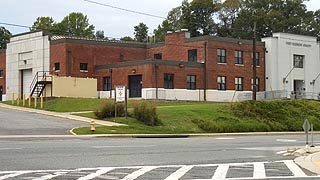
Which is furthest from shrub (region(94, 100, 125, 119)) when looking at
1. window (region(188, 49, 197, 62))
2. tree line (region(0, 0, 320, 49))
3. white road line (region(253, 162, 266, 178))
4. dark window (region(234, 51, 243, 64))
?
tree line (region(0, 0, 320, 49))

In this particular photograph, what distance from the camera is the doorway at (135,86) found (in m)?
61.8

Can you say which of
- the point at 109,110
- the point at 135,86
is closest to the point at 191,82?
the point at 135,86

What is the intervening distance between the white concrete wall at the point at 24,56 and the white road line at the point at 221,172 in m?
54.3

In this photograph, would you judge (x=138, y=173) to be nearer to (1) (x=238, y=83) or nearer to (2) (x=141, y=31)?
(1) (x=238, y=83)

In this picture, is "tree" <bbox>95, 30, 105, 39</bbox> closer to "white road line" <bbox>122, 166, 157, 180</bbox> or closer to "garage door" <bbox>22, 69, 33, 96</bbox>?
"garage door" <bbox>22, 69, 33, 96</bbox>

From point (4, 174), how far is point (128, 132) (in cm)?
2129

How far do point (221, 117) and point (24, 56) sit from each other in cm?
3681

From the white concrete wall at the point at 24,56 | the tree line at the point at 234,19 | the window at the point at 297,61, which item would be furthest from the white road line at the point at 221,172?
the tree line at the point at 234,19

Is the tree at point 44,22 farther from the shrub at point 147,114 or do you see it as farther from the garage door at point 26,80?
the shrub at point 147,114

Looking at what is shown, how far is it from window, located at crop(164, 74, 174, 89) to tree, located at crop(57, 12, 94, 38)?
184 feet

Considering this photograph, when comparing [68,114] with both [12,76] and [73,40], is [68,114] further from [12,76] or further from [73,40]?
[12,76]

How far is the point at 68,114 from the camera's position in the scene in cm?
4359

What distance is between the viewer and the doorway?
6178 centimetres

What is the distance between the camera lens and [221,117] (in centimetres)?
4200
